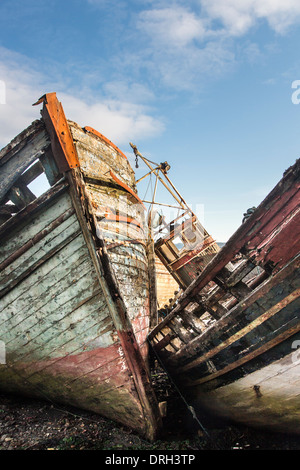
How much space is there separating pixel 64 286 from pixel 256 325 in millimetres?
2741

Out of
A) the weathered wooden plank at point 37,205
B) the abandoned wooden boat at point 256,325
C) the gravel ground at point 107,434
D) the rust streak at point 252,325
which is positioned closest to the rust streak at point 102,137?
the weathered wooden plank at point 37,205

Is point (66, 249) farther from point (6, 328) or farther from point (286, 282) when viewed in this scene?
point (286, 282)

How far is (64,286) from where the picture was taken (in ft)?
12.0

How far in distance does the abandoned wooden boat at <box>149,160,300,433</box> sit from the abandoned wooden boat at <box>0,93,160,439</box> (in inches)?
40.3

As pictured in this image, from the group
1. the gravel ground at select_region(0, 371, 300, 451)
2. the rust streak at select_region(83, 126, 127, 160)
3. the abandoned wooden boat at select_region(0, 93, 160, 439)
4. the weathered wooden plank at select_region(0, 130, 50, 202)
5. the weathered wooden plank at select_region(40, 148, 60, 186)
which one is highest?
the rust streak at select_region(83, 126, 127, 160)

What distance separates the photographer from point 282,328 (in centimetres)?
292

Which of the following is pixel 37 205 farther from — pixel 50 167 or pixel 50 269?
pixel 50 269

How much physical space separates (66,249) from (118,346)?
5.34 feet

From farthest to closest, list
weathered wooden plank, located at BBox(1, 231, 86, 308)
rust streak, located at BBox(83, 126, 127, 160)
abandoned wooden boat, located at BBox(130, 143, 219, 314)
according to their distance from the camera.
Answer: abandoned wooden boat, located at BBox(130, 143, 219, 314) < rust streak, located at BBox(83, 126, 127, 160) < weathered wooden plank, located at BBox(1, 231, 86, 308)

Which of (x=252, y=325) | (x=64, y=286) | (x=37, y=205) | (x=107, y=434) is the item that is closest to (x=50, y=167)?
(x=37, y=205)

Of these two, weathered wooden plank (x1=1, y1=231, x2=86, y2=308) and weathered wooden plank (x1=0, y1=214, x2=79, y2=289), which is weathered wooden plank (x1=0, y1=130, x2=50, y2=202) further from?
weathered wooden plank (x1=1, y1=231, x2=86, y2=308)

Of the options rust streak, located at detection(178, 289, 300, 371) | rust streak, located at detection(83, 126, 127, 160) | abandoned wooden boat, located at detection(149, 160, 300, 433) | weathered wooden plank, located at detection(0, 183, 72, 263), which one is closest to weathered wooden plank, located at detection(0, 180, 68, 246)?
weathered wooden plank, located at detection(0, 183, 72, 263)

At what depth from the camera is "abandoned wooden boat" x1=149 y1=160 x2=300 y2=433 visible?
2762mm
